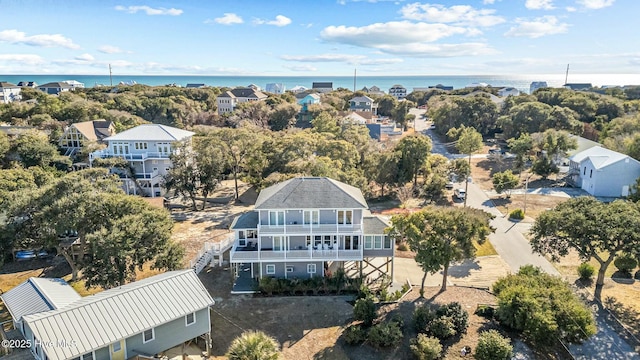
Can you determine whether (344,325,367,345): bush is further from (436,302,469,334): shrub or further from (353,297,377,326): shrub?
(436,302,469,334): shrub

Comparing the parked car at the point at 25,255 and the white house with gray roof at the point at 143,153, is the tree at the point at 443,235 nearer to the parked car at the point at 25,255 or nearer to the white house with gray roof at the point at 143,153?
the parked car at the point at 25,255

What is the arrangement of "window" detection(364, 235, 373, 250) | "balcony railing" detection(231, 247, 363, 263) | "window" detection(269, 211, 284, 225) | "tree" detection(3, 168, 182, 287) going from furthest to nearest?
"window" detection(364, 235, 373, 250) → "window" detection(269, 211, 284, 225) → "balcony railing" detection(231, 247, 363, 263) → "tree" detection(3, 168, 182, 287)

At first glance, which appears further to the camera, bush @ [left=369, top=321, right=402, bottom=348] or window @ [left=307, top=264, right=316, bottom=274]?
window @ [left=307, top=264, right=316, bottom=274]

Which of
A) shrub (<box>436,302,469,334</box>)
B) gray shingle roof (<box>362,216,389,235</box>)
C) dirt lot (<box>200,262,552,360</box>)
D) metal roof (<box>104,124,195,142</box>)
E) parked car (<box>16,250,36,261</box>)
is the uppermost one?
metal roof (<box>104,124,195,142</box>)

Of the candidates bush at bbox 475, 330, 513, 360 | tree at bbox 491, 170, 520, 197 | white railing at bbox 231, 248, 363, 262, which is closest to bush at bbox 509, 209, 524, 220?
tree at bbox 491, 170, 520, 197

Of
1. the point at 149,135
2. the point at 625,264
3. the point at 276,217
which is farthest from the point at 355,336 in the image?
the point at 149,135

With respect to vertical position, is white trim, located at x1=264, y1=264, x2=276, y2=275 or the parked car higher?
white trim, located at x1=264, y1=264, x2=276, y2=275
